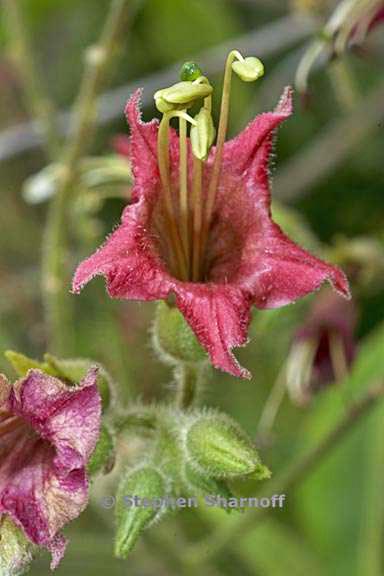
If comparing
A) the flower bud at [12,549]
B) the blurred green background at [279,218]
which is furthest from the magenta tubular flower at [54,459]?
the blurred green background at [279,218]

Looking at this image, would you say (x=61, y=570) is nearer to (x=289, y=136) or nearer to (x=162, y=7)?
(x=289, y=136)

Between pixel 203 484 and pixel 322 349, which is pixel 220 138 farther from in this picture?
pixel 322 349

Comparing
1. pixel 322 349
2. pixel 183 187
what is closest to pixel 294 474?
pixel 322 349

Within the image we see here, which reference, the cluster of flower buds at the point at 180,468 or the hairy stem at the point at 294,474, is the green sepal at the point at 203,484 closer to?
the cluster of flower buds at the point at 180,468

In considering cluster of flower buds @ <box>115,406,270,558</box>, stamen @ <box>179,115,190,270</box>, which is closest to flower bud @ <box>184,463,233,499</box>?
cluster of flower buds @ <box>115,406,270,558</box>

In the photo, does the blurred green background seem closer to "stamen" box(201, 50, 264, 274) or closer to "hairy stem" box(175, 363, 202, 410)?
"hairy stem" box(175, 363, 202, 410)

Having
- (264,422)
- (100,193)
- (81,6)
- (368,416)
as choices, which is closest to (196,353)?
(264,422)
